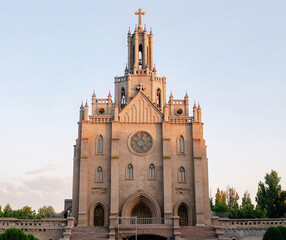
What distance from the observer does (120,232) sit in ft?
109

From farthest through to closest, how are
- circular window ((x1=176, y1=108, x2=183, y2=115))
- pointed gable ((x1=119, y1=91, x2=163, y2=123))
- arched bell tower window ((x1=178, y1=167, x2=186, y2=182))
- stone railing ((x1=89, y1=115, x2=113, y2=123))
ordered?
circular window ((x1=176, y1=108, x2=183, y2=115)) → pointed gable ((x1=119, y1=91, x2=163, y2=123)) → stone railing ((x1=89, y1=115, x2=113, y2=123)) → arched bell tower window ((x1=178, y1=167, x2=186, y2=182))

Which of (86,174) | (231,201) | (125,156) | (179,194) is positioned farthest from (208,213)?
(231,201)

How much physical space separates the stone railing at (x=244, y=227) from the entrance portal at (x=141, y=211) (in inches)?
319

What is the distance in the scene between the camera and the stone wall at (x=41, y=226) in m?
32.8

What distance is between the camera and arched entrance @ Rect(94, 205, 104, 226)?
39125 millimetres

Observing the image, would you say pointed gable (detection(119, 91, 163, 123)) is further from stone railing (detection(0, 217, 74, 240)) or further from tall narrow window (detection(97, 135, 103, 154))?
stone railing (detection(0, 217, 74, 240))

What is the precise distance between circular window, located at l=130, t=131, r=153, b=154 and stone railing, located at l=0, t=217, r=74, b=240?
10836 mm

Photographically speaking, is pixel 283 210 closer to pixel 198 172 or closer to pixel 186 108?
pixel 198 172

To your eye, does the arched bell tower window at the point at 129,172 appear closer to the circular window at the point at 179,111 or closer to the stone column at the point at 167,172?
the stone column at the point at 167,172

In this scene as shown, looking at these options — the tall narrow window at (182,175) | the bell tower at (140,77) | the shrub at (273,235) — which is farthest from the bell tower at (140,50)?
the shrub at (273,235)

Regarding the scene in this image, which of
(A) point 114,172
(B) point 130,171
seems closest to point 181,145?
(B) point 130,171

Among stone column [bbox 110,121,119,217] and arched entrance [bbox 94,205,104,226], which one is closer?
stone column [bbox 110,121,119,217]

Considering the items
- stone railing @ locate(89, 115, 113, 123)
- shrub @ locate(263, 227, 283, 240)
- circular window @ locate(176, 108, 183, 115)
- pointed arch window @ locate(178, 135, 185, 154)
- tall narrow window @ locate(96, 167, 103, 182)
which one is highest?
circular window @ locate(176, 108, 183, 115)

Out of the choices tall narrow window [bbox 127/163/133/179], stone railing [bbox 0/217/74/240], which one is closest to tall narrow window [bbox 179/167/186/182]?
tall narrow window [bbox 127/163/133/179]
